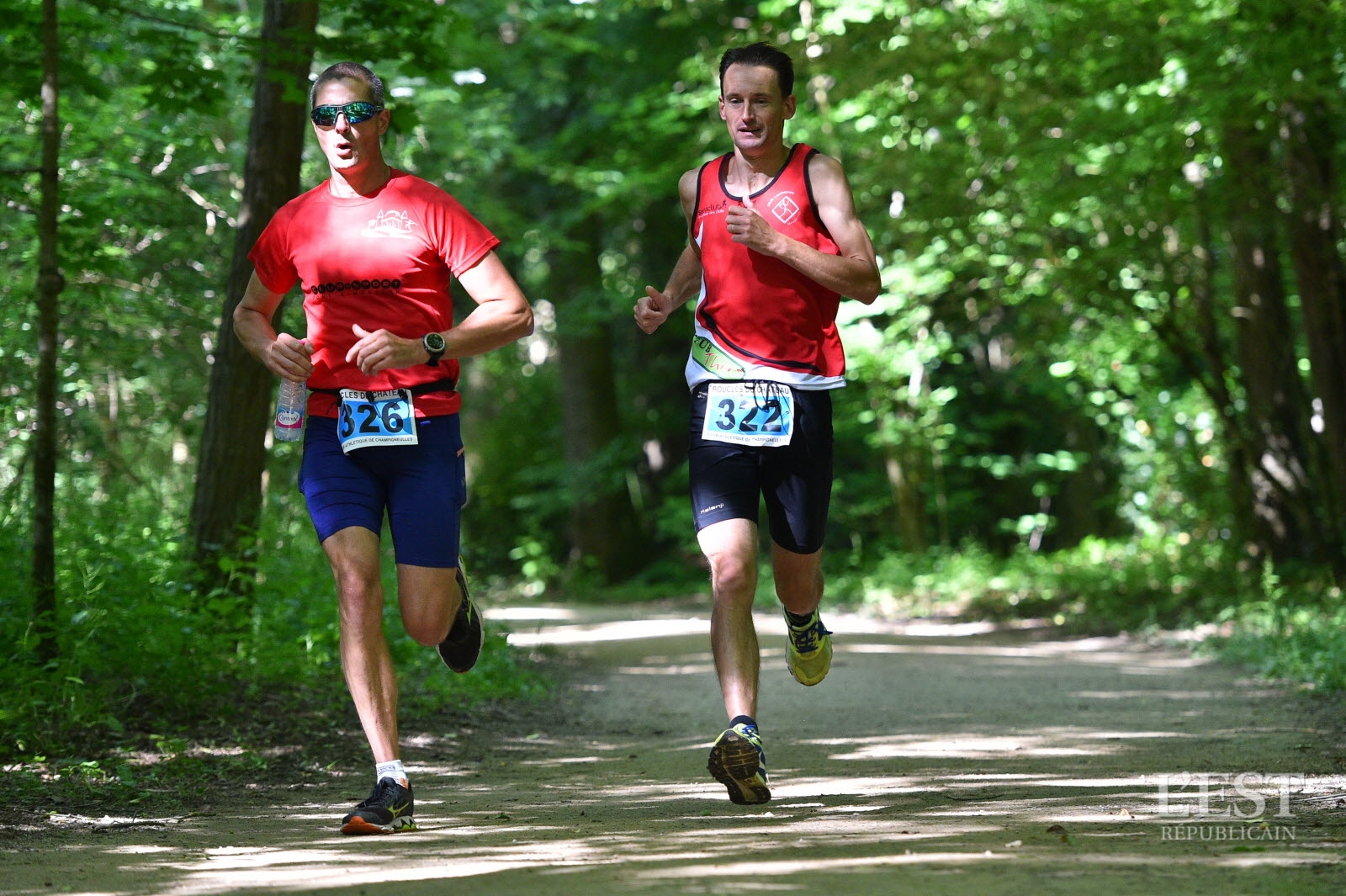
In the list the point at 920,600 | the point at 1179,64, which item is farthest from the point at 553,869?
the point at 920,600

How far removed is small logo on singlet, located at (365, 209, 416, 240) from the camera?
5.09m

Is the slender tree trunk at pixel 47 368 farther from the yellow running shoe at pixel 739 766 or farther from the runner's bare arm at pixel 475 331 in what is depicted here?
the yellow running shoe at pixel 739 766

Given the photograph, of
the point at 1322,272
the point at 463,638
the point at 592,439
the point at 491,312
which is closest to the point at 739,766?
the point at 463,638

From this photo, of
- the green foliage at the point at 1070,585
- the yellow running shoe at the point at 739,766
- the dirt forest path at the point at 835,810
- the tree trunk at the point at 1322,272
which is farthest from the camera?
the green foliage at the point at 1070,585

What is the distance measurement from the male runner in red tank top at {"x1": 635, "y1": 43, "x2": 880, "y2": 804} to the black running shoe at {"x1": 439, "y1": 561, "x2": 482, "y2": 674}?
981 mm

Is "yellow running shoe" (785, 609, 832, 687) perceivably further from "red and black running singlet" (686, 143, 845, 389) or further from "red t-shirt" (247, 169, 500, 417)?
"red t-shirt" (247, 169, 500, 417)

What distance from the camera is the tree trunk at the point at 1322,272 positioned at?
13023mm

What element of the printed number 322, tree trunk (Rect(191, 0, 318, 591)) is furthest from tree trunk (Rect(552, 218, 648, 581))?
the printed number 322

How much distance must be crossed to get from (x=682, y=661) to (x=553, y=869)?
29.5ft

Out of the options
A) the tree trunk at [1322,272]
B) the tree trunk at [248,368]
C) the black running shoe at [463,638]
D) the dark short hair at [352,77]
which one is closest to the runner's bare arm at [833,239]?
the dark short hair at [352,77]

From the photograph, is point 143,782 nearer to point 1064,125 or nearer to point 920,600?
point 1064,125

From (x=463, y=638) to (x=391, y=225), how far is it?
5.36ft

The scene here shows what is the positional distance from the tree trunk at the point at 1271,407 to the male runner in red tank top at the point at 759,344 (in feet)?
33.5

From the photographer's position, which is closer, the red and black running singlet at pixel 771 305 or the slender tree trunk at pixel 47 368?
the red and black running singlet at pixel 771 305
